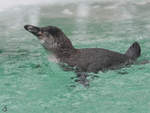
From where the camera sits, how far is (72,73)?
6.40m

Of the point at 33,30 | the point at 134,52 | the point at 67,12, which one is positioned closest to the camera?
the point at 33,30

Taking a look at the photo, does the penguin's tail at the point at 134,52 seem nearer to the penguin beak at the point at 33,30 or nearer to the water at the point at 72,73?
the water at the point at 72,73

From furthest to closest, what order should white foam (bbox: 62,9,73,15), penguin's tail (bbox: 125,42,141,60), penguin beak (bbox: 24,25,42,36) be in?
1. white foam (bbox: 62,9,73,15)
2. penguin's tail (bbox: 125,42,141,60)
3. penguin beak (bbox: 24,25,42,36)

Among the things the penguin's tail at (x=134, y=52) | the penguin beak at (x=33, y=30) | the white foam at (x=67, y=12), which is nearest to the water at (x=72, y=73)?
the white foam at (x=67, y=12)

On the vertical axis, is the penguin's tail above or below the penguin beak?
below

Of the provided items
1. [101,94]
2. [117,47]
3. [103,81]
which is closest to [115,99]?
[101,94]

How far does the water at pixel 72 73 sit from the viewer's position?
522 centimetres

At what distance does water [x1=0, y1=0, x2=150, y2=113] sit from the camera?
5223 millimetres

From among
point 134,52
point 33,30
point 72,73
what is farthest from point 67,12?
point 72,73

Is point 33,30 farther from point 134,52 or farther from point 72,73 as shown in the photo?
point 134,52

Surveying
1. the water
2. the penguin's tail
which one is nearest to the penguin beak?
the water

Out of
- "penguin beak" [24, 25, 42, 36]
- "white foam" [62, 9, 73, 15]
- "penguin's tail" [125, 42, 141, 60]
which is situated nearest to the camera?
"penguin beak" [24, 25, 42, 36]

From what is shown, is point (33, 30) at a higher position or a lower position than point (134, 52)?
higher

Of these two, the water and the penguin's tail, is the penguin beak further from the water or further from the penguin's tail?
the penguin's tail
